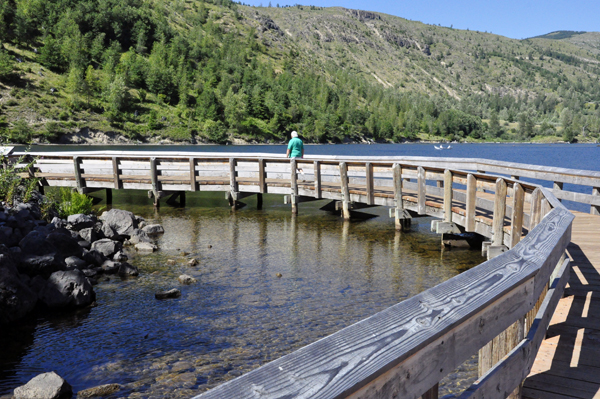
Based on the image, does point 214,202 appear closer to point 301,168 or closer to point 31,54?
point 301,168

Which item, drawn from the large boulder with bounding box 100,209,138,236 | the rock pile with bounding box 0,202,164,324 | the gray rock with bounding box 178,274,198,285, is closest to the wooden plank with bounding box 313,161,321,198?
the rock pile with bounding box 0,202,164,324

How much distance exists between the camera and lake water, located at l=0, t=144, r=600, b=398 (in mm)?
6719

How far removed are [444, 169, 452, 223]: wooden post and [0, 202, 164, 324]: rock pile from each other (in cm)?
840

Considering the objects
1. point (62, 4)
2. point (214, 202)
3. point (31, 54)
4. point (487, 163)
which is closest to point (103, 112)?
point (31, 54)

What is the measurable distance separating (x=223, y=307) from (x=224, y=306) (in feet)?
0.18

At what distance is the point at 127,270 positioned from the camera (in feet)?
36.8

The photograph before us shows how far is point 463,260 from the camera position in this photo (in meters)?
12.8

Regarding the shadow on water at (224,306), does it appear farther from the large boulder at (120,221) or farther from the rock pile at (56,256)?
the large boulder at (120,221)

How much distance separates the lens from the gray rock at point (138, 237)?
14373 millimetres

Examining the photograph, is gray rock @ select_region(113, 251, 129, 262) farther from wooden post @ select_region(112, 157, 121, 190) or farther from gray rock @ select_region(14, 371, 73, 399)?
wooden post @ select_region(112, 157, 121, 190)

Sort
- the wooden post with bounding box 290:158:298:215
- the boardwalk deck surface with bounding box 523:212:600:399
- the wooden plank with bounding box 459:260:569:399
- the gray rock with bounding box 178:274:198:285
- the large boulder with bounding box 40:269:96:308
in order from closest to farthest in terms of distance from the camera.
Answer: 1. the wooden plank with bounding box 459:260:569:399
2. the boardwalk deck surface with bounding box 523:212:600:399
3. the large boulder with bounding box 40:269:96:308
4. the gray rock with bounding box 178:274:198:285
5. the wooden post with bounding box 290:158:298:215

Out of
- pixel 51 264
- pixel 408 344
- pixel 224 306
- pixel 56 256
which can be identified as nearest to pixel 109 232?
pixel 56 256

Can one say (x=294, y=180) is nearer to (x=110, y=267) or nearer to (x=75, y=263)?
(x=110, y=267)

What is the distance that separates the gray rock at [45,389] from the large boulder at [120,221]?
30.6 feet
